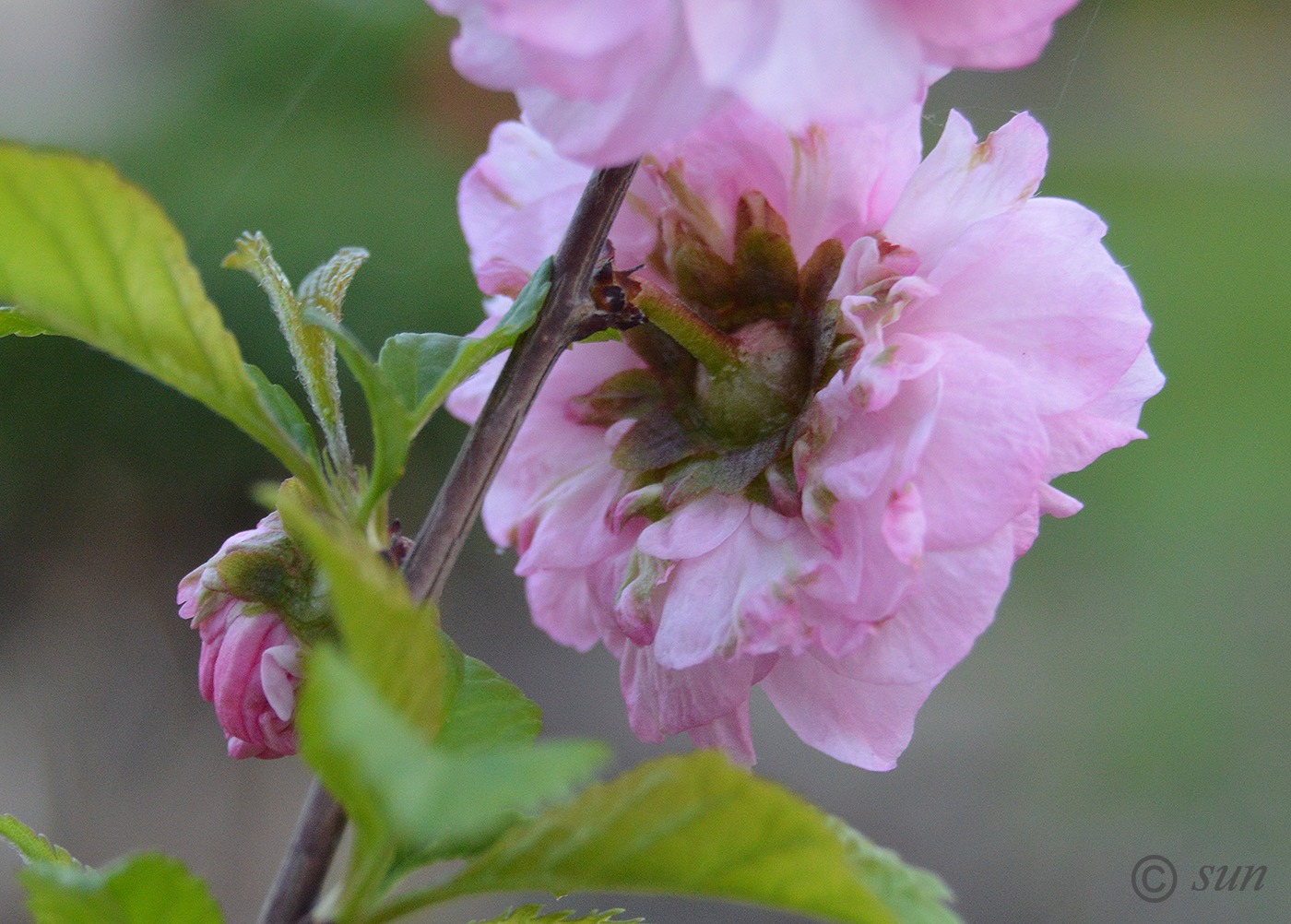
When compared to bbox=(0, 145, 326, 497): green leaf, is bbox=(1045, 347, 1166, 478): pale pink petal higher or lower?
higher

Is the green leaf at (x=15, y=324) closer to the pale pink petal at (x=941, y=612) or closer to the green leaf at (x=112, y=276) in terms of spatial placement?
the green leaf at (x=112, y=276)

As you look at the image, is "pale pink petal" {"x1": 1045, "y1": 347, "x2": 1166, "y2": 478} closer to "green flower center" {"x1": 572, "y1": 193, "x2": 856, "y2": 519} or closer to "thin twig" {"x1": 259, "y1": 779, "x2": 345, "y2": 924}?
"green flower center" {"x1": 572, "y1": 193, "x2": 856, "y2": 519}

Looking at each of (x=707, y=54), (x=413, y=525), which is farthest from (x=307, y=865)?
(x=413, y=525)

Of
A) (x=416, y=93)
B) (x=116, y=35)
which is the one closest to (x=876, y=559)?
(x=416, y=93)

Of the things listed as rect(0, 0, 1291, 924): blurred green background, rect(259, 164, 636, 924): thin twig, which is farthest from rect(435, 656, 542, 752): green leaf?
rect(0, 0, 1291, 924): blurred green background

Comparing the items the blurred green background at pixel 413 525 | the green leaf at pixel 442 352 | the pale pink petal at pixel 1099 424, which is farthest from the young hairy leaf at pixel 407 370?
the blurred green background at pixel 413 525

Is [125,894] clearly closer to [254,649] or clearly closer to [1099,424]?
[254,649]
